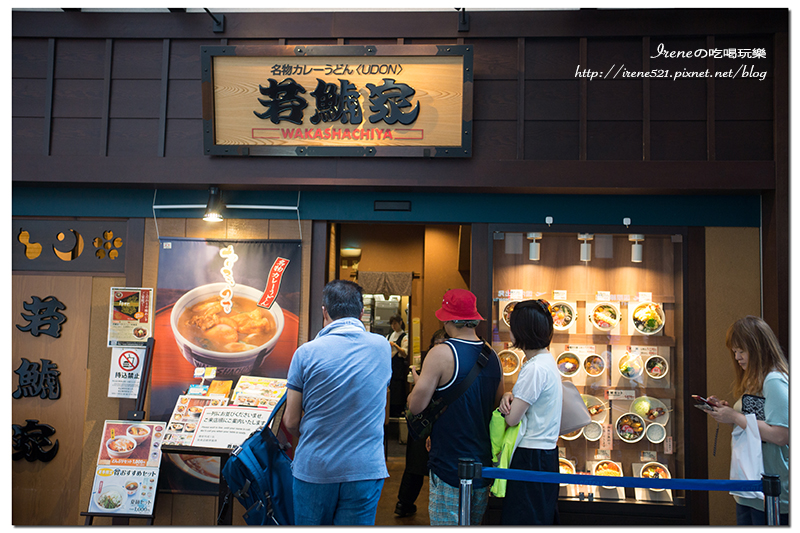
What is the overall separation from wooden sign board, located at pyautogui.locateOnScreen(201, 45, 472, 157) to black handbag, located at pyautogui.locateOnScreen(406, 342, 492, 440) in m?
1.60

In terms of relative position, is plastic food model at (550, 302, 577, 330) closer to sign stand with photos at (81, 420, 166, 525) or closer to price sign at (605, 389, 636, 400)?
price sign at (605, 389, 636, 400)

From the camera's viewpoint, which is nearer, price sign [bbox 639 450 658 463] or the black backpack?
the black backpack

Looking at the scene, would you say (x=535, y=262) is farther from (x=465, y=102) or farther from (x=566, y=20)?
(x=566, y=20)

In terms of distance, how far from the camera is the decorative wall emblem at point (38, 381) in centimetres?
401

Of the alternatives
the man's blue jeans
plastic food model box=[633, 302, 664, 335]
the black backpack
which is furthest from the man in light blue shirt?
plastic food model box=[633, 302, 664, 335]

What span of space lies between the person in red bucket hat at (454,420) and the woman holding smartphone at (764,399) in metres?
1.22

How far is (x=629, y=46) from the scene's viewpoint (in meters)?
3.85

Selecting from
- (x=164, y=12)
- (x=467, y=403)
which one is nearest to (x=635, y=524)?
(x=467, y=403)

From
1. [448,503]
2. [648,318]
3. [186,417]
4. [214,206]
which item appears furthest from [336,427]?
[648,318]

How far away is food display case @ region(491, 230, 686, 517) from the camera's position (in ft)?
13.1

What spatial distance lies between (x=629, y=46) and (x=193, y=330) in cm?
390

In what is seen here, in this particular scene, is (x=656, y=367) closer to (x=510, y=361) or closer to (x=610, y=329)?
(x=610, y=329)

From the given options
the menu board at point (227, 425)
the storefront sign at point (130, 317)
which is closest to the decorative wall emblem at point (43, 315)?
the storefront sign at point (130, 317)

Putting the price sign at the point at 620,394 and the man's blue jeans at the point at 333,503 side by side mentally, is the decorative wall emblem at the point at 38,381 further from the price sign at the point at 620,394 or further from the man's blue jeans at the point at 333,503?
the price sign at the point at 620,394
